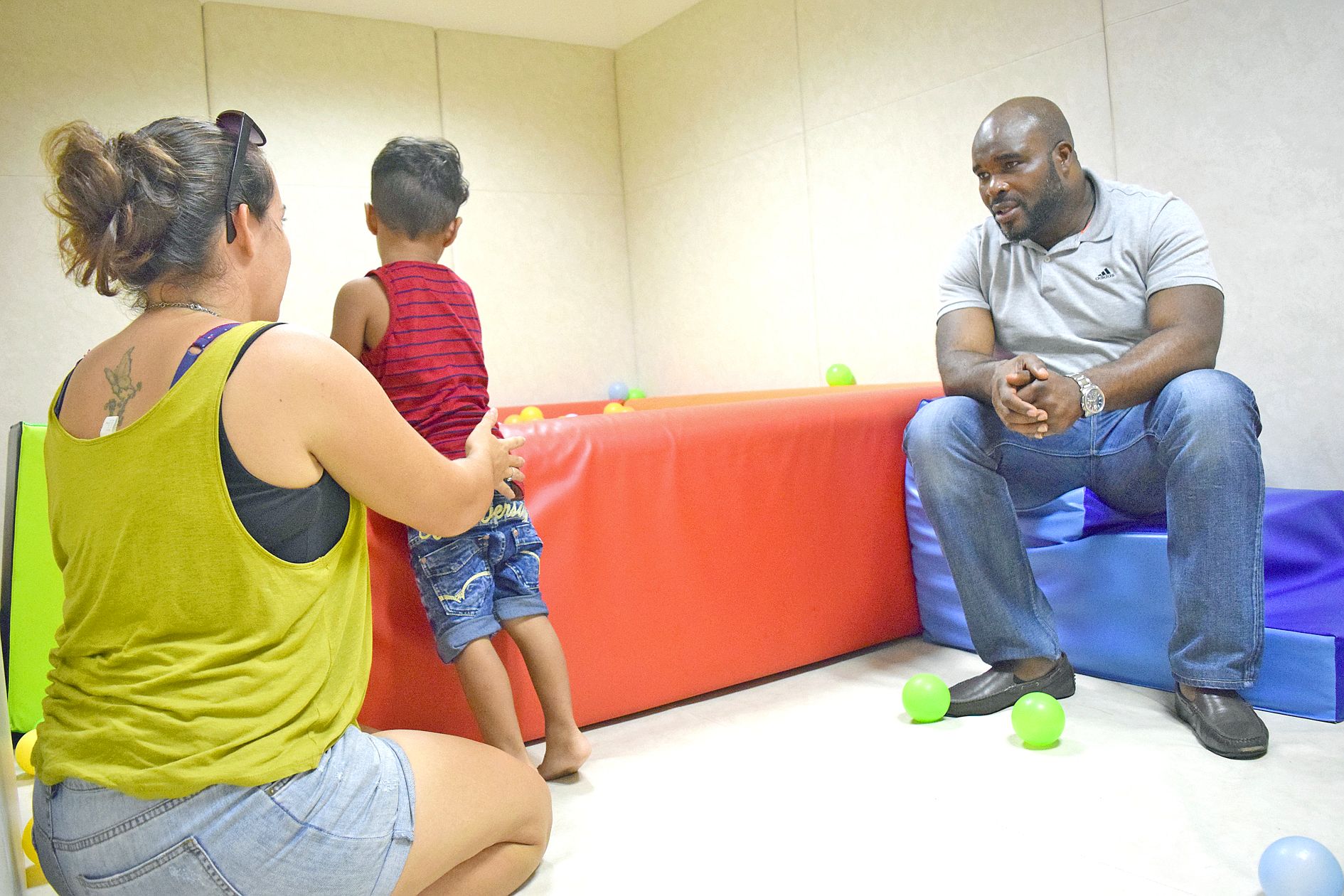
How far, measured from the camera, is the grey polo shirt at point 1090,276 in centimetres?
207

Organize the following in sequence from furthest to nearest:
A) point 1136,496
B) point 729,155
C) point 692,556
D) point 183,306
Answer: point 729,155 → point 692,556 → point 1136,496 → point 183,306

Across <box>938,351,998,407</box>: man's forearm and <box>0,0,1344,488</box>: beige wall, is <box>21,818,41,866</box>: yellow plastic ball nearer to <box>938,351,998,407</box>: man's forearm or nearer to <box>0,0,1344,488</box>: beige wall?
<box>938,351,998,407</box>: man's forearm

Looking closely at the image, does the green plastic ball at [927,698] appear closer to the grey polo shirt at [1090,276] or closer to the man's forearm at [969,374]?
the man's forearm at [969,374]

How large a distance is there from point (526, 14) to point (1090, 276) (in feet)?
12.5

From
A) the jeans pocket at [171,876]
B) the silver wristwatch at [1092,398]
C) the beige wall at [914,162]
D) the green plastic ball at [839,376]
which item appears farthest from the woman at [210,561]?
the green plastic ball at [839,376]

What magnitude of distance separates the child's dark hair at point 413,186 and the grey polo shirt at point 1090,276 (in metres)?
1.14

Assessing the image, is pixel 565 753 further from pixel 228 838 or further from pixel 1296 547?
pixel 1296 547

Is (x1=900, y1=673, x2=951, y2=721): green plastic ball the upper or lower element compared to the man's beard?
lower

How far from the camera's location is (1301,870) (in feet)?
3.98

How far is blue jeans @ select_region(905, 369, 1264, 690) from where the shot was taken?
181cm

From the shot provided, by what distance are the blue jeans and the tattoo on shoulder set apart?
1.52m

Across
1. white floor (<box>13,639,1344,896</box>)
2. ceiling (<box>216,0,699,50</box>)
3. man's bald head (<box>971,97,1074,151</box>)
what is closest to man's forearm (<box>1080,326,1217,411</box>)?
man's bald head (<box>971,97,1074,151</box>)

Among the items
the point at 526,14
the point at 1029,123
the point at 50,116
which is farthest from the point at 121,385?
the point at 526,14

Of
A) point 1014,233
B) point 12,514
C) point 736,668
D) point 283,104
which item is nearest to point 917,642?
point 736,668
